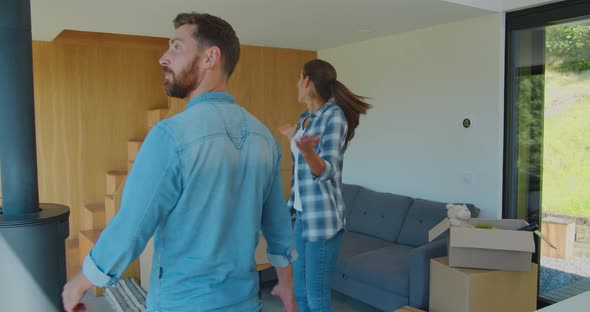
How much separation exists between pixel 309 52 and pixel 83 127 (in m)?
2.53

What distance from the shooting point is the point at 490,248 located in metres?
2.74

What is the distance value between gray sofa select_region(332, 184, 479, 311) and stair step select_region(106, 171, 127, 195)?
7.43 ft

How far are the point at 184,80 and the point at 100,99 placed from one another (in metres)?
4.59

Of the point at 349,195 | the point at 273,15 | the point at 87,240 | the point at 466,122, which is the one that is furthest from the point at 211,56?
the point at 87,240

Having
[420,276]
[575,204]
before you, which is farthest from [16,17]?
[575,204]

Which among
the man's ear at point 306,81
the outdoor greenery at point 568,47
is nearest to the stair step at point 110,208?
the man's ear at point 306,81

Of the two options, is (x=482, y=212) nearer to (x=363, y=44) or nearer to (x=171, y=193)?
(x=363, y=44)

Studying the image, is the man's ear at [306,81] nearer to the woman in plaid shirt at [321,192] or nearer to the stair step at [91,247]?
the woman in plaid shirt at [321,192]

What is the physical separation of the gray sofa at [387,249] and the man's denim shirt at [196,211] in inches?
77.1

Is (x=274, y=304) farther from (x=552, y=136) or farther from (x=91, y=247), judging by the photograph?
(x=552, y=136)

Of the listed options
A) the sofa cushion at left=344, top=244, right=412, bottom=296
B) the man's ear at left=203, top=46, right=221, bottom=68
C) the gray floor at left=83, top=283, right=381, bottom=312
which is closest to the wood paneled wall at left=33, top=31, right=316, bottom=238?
the gray floor at left=83, top=283, right=381, bottom=312

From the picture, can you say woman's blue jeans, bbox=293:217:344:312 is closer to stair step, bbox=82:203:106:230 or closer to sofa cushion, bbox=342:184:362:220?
sofa cushion, bbox=342:184:362:220

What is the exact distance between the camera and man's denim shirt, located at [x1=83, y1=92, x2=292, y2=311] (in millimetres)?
1187

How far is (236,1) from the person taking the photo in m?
3.21
